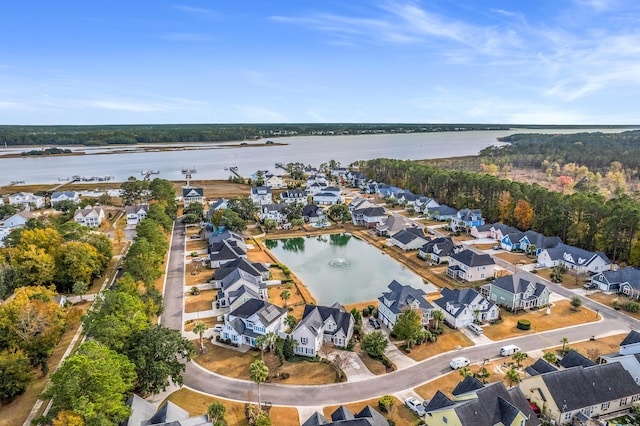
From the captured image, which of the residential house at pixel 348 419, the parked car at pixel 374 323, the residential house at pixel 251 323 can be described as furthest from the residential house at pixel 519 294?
the residential house at pixel 251 323

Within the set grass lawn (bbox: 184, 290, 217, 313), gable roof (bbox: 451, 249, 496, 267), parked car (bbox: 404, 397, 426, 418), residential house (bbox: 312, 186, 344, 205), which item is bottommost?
parked car (bbox: 404, 397, 426, 418)

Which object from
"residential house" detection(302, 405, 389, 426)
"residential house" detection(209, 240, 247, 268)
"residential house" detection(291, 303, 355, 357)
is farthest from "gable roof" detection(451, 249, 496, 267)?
"residential house" detection(302, 405, 389, 426)

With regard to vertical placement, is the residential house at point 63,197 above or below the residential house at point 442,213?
above

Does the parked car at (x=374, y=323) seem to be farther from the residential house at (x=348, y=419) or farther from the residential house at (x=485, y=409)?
the residential house at (x=348, y=419)

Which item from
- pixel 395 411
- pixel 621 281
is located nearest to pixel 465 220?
pixel 621 281

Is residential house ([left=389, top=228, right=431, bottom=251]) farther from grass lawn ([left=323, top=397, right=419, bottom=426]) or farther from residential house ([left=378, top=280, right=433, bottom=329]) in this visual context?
grass lawn ([left=323, top=397, right=419, bottom=426])

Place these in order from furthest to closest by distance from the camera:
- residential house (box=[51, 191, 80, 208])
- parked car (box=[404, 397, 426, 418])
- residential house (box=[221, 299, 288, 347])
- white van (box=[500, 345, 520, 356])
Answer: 1. residential house (box=[51, 191, 80, 208])
2. residential house (box=[221, 299, 288, 347])
3. white van (box=[500, 345, 520, 356])
4. parked car (box=[404, 397, 426, 418])
